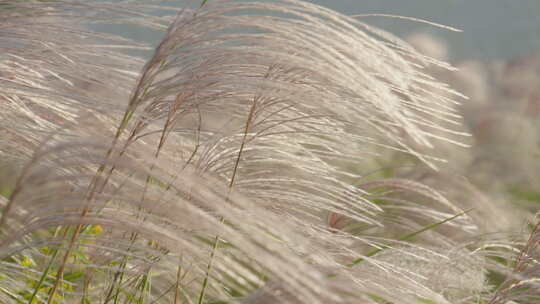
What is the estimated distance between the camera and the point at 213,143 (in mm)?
861

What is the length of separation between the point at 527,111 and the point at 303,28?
3417mm

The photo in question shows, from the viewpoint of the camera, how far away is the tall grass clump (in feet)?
1.64

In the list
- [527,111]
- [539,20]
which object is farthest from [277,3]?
[539,20]

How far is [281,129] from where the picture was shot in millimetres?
879

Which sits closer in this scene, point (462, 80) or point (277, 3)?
point (277, 3)

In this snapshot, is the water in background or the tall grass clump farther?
the water in background

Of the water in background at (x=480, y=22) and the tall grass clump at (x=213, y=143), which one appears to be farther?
the water in background at (x=480, y=22)

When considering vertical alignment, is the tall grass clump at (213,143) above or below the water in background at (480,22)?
below

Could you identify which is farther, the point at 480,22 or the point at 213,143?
the point at 480,22

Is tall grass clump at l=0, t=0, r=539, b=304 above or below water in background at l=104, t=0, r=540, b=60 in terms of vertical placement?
below

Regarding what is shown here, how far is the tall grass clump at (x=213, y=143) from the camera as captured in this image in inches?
19.7

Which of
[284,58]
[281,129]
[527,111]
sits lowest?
[527,111]

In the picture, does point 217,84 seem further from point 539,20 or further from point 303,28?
point 539,20

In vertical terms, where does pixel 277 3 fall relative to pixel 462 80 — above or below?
above
